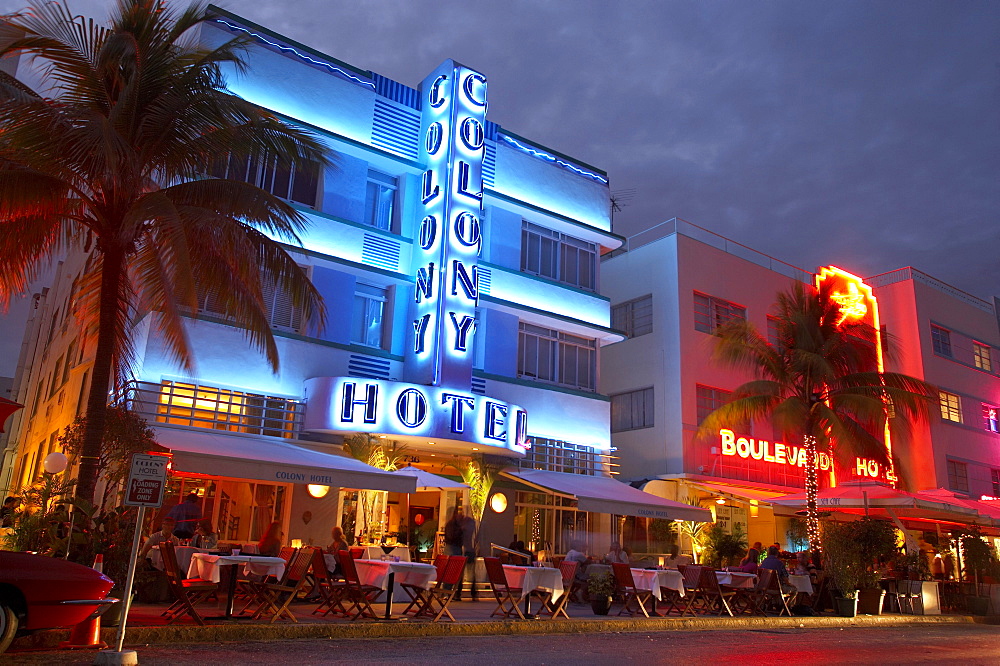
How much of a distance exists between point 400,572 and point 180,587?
3.40 metres

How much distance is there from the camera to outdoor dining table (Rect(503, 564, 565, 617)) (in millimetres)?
13469

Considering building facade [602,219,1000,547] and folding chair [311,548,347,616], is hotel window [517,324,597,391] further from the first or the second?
folding chair [311,548,347,616]

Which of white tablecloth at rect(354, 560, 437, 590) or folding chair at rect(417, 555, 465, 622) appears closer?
white tablecloth at rect(354, 560, 437, 590)

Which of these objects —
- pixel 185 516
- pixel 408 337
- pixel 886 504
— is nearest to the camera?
pixel 185 516

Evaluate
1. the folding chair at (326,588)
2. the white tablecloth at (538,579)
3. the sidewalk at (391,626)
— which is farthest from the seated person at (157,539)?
the white tablecloth at (538,579)

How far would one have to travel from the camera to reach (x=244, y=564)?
11156mm

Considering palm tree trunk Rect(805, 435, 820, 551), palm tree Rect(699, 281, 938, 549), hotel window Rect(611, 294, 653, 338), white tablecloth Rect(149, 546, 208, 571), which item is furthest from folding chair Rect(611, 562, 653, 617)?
hotel window Rect(611, 294, 653, 338)

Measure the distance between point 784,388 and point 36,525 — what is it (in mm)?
18884

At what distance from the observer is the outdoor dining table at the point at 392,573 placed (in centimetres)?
1223

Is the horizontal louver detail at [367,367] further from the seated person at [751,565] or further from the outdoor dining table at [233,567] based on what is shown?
the seated person at [751,565]

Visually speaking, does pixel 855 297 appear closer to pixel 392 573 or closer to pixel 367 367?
pixel 367 367

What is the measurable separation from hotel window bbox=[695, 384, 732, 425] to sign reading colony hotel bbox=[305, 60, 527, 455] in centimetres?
951

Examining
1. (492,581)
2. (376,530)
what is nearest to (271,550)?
(492,581)

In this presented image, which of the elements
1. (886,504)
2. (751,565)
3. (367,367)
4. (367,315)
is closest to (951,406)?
(886,504)
